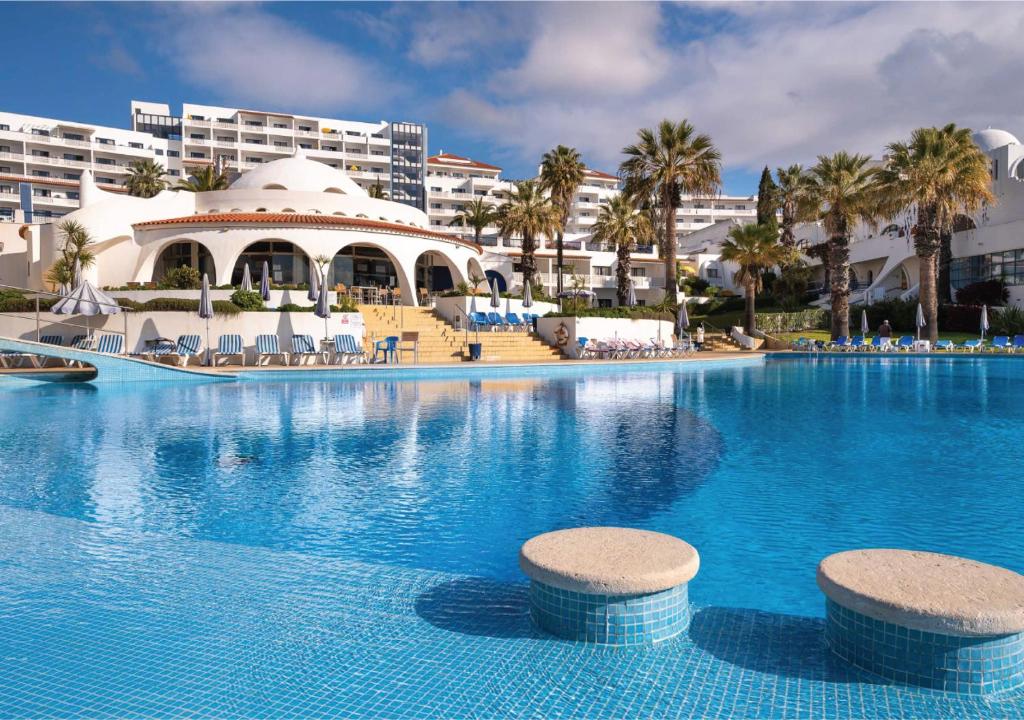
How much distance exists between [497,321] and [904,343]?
19.9 m

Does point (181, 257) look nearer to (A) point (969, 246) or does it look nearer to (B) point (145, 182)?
(B) point (145, 182)

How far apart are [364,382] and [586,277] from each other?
37266 mm

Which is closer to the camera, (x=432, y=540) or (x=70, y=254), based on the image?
(x=432, y=540)

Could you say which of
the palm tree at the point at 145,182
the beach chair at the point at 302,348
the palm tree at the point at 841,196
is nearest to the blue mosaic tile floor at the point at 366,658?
the beach chair at the point at 302,348

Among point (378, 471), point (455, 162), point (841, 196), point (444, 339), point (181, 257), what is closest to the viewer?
point (378, 471)

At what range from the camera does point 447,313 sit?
31547 mm

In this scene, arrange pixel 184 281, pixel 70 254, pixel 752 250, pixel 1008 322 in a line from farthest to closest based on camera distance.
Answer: pixel 1008 322 → pixel 752 250 → pixel 70 254 → pixel 184 281

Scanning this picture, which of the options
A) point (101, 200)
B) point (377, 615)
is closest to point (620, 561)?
point (377, 615)

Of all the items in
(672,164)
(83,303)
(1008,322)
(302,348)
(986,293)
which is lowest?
(302,348)

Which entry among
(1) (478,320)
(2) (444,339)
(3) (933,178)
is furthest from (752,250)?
(2) (444,339)

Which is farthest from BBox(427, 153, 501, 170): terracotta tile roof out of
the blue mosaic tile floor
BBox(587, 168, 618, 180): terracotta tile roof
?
the blue mosaic tile floor

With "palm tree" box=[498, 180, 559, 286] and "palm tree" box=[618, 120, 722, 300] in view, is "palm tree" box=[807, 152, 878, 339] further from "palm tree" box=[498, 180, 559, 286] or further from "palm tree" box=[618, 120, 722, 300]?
"palm tree" box=[498, 180, 559, 286]

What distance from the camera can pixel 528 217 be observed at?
4166 centimetres

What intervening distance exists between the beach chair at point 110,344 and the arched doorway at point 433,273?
16.6 m
